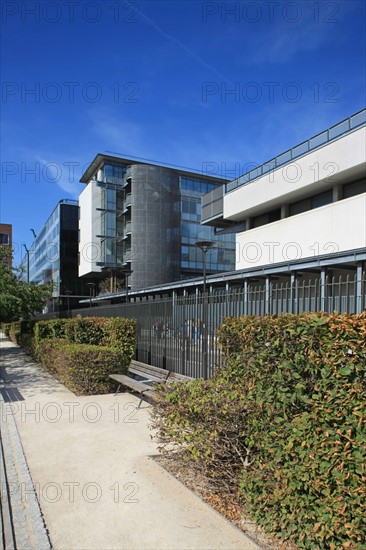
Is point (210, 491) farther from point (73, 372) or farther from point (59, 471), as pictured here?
point (73, 372)

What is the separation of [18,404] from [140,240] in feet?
162

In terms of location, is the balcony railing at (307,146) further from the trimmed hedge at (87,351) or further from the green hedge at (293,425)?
the green hedge at (293,425)

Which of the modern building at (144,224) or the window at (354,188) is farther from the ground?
the modern building at (144,224)

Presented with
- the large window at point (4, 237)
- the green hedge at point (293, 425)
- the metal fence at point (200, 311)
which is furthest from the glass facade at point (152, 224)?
the green hedge at point (293, 425)

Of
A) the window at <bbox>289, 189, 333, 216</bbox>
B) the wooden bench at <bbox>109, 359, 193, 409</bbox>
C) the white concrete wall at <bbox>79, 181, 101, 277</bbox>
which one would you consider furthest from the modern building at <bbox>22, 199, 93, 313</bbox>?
the wooden bench at <bbox>109, 359, 193, 409</bbox>

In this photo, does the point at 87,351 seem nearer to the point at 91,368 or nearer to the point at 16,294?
the point at 91,368

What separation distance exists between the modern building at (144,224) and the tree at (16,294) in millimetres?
34744

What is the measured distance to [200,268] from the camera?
62.6 metres

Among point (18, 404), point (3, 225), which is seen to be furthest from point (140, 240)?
point (18, 404)

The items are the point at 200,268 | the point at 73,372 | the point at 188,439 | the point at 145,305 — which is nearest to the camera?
the point at 188,439

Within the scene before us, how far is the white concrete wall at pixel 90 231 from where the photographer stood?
61875 millimetres

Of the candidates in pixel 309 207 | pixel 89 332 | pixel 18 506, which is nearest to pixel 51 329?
pixel 89 332

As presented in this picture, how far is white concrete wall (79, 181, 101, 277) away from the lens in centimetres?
6188

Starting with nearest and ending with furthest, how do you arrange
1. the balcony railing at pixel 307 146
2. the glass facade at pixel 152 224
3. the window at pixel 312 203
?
1. the balcony railing at pixel 307 146
2. the window at pixel 312 203
3. the glass facade at pixel 152 224
